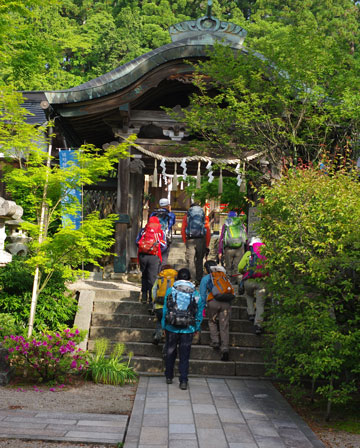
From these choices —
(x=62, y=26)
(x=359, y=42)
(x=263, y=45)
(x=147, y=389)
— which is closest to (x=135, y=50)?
(x=62, y=26)

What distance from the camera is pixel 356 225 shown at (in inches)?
261

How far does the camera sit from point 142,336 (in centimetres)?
959

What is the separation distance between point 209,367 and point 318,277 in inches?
129

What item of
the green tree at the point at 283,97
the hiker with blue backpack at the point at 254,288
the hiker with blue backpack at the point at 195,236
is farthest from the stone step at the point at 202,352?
the green tree at the point at 283,97

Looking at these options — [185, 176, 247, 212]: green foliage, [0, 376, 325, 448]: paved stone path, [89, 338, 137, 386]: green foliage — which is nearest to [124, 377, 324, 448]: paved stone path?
[0, 376, 325, 448]: paved stone path

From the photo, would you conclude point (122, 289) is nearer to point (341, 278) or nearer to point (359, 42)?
point (341, 278)

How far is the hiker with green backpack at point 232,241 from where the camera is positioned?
11.7m

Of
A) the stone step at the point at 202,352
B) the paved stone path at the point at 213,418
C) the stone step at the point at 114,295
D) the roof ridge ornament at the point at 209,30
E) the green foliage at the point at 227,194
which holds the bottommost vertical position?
the paved stone path at the point at 213,418

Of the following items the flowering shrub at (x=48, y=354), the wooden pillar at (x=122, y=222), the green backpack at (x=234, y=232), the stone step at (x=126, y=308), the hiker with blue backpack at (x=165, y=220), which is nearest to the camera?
the flowering shrub at (x=48, y=354)

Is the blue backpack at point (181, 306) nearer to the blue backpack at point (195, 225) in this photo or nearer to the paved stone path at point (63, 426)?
the paved stone path at point (63, 426)

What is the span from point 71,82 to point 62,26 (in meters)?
3.16

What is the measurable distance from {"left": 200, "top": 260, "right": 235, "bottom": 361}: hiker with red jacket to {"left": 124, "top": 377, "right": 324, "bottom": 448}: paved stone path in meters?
0.92

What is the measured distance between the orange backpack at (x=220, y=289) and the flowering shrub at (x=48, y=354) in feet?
8.16

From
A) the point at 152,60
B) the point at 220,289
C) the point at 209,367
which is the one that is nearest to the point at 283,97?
the point at 152,60
